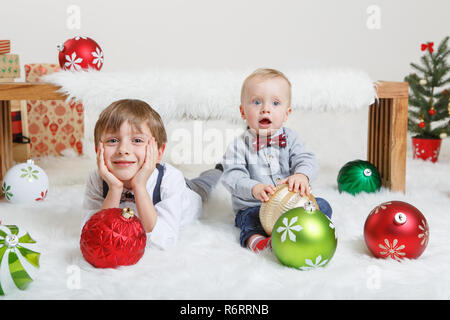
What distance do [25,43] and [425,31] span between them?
2.33 meters

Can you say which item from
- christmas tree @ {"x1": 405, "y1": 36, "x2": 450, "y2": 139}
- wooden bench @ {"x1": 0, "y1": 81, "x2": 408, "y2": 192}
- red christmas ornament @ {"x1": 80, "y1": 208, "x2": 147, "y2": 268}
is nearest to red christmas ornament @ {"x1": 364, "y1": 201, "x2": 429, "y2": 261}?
red christmas ornament @ {"x1": 80, "y1": 208, "x2": 147, "y2": 268}

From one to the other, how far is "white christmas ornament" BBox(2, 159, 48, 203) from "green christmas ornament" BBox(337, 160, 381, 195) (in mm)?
1000

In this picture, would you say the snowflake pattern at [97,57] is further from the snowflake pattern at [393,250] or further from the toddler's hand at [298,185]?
the snowflake pattern at [393,250]

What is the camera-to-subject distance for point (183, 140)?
2.31 meters

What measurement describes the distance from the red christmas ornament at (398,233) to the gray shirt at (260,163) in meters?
0.27

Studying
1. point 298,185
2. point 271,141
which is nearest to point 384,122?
point 271,141

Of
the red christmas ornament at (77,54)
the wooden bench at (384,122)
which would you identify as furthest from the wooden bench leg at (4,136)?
the red christmas ornament at (77,54)

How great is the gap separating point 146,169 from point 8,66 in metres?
1.05

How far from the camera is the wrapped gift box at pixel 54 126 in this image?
233 cm

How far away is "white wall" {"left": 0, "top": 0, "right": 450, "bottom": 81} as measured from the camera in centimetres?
284

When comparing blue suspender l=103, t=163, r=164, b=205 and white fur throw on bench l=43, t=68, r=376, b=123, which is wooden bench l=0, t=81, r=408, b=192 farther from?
blue suspender l=103, t=163, r=164, b=205
